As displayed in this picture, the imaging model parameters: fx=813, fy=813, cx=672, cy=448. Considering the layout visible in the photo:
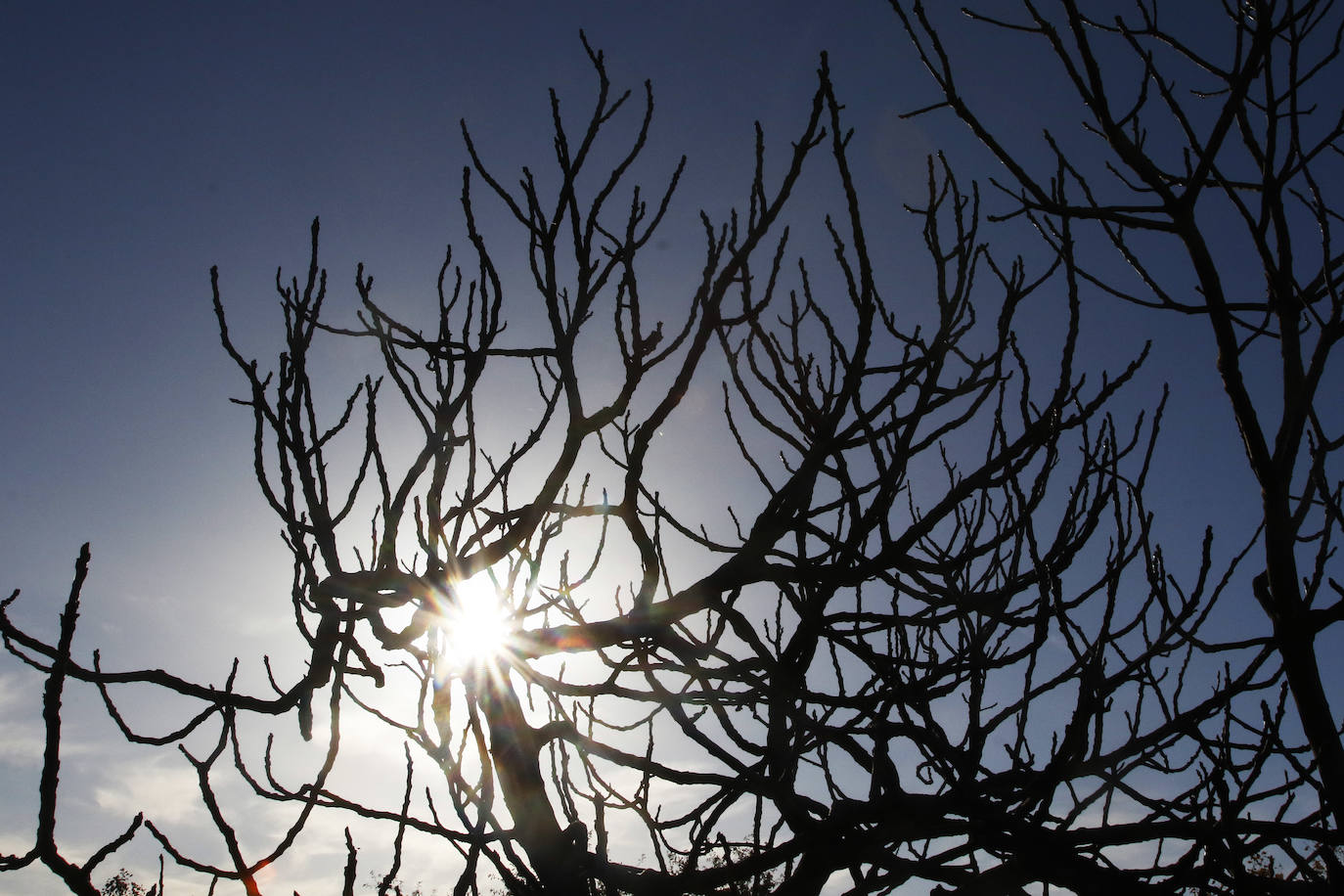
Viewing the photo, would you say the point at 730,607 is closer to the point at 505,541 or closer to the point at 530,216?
the point at 505,541

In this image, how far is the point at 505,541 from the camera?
2297 millimetres

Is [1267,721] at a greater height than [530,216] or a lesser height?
lesser

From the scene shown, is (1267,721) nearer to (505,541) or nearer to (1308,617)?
(1308,617)

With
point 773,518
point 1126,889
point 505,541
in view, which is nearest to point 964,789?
point 1126,889

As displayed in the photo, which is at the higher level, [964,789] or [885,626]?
[885,626]

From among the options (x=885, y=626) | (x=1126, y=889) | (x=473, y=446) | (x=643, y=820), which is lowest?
(x=1126, y=889)

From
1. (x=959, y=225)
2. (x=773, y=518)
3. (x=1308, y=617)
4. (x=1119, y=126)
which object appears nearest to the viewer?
(x=1308, y=617)

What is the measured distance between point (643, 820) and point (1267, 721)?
1.62 meters

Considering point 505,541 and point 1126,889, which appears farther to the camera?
point 505,541

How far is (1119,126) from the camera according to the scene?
1751mm

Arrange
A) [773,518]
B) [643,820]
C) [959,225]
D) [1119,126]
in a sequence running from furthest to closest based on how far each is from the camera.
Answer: [643,820] < [959,225] < [773,518] < [1119,126]

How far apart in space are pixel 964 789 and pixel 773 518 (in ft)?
2.49

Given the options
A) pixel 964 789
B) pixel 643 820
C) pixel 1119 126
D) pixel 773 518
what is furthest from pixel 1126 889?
pixel 1119 126

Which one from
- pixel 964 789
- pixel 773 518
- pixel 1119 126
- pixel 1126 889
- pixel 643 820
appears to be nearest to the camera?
pixel 1126 889
